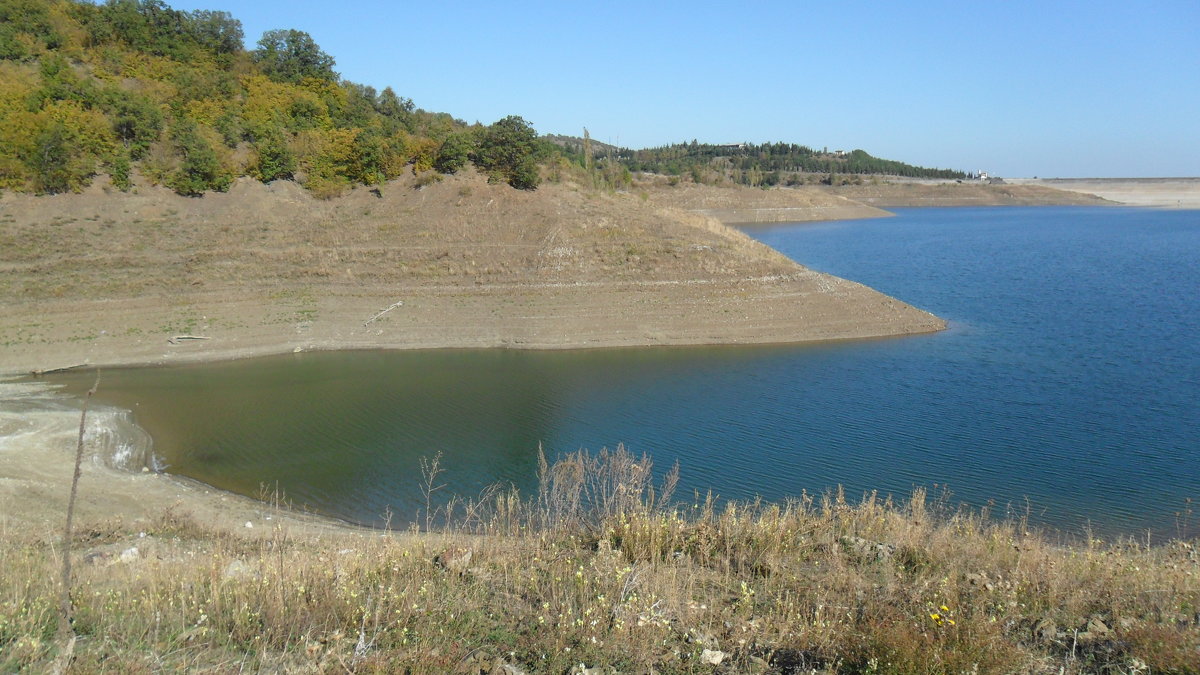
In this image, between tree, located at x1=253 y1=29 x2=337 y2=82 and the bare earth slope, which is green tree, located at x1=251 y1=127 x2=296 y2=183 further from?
tree, located at x1=253 y1=29 x2=337 y2=82

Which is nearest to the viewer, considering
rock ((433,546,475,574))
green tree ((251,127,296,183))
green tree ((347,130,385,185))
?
rock ((433,546,475,574))

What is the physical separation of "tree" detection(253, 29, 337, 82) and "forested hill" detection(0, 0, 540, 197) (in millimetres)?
71

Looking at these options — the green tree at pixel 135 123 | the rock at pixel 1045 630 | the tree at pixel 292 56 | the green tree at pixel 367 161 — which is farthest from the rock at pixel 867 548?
the tree at pixel 292 56

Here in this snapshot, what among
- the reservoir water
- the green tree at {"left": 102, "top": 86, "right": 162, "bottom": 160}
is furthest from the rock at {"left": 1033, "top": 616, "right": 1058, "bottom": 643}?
the green tree at {"left": 102, "top": 86, "right": 162, "bottom": 160}

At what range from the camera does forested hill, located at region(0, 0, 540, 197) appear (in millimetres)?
27969

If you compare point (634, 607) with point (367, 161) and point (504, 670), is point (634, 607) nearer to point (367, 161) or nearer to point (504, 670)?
point (504, 670)

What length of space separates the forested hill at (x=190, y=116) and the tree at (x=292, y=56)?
7 cm

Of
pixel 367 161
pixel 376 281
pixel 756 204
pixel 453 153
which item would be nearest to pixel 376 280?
pixel 376 281

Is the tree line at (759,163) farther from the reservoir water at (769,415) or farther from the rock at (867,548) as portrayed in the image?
the rock at (867,548)

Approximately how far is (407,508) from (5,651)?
25.8 feet

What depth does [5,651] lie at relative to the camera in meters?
4.12

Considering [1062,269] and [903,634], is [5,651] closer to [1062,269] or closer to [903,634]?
[903,634]

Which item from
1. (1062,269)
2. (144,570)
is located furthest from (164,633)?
(1062,269)

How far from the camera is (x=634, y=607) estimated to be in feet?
16.2
